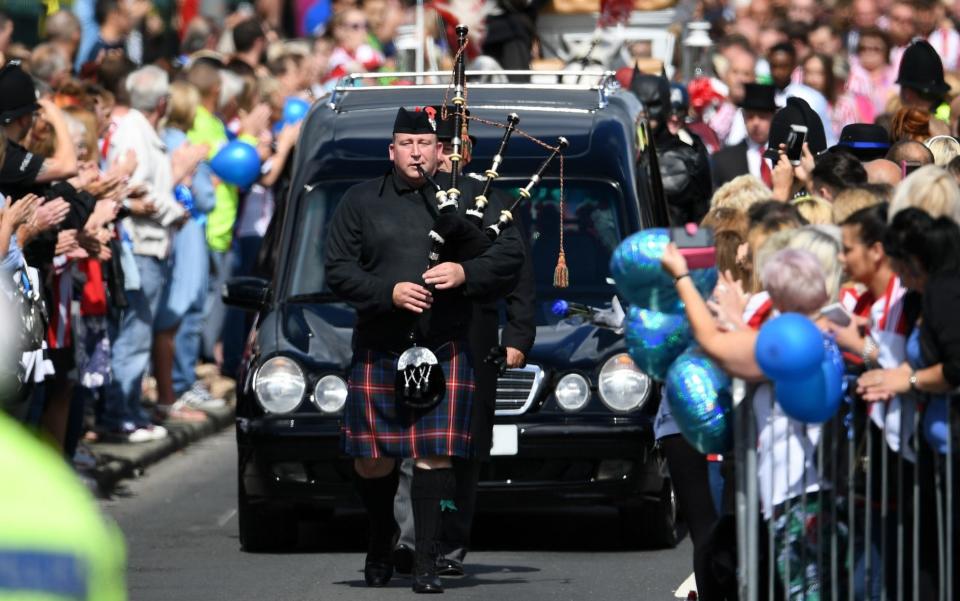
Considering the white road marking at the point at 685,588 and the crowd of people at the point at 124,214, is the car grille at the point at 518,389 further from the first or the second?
the crowd of people at the point at 124,214

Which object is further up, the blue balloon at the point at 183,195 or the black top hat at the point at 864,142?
the black top hat at the point at 864,142

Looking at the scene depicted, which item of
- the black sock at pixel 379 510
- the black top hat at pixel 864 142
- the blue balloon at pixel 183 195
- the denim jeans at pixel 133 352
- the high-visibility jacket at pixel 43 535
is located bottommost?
the denim jeans at pixel 133 352

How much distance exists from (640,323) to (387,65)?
48.8 ft

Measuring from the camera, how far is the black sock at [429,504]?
8312mm

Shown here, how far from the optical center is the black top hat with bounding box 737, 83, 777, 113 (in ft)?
44.3

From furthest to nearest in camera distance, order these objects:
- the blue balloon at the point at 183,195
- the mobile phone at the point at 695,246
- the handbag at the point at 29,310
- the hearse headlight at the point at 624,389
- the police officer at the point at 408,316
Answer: the blue balloon at the point at 183,195 < the hearse headlight at the point at 624,389 < the handbag at the point at 29,310 < the police officer at the point at 408,316 < the mobile phone at the point at 695,246

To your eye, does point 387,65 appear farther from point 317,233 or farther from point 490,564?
point 490,564

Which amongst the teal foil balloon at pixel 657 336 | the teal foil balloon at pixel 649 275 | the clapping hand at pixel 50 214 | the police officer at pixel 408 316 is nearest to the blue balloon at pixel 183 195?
→ the clapping hand at pixel 50 214

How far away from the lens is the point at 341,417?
9.23 metres

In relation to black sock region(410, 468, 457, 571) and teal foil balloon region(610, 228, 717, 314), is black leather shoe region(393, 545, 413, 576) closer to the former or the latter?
black sock region(410, 468, 457, 571)

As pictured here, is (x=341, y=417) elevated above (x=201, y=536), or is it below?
above

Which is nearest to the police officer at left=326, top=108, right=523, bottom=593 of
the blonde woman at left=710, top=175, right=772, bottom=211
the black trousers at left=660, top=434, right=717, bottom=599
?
the blonde woman at left=710, top=175, right=772, bottom=211

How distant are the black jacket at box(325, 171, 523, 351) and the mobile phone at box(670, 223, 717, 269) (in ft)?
7.69

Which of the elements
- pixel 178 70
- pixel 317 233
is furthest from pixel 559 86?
pixel 178 70
